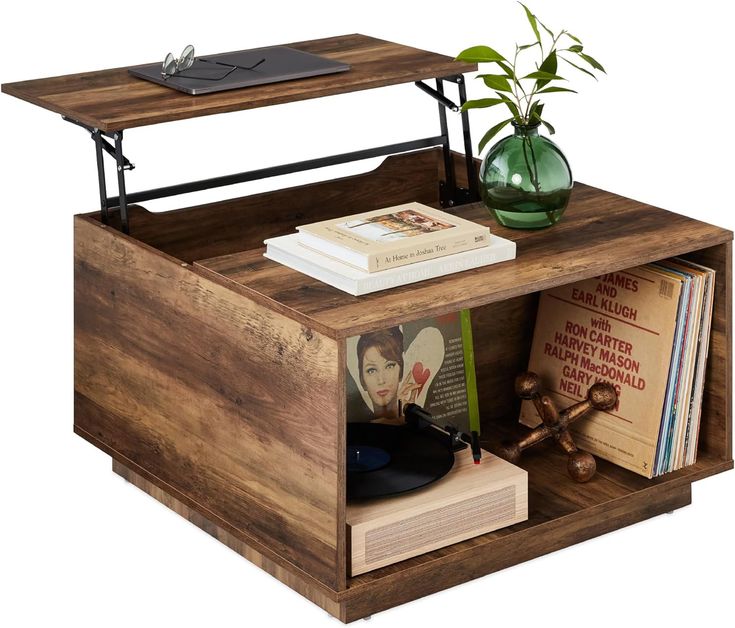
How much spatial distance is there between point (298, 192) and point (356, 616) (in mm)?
1228

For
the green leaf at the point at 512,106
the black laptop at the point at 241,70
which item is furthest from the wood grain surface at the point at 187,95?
the green leaf at the point at 512,106

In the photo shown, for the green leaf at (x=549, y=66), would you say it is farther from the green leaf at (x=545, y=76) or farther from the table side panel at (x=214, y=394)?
the table side panel at (x=214, y=394)

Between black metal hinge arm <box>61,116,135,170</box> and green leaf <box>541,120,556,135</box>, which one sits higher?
green leaf <box>541,120,556,135</box>

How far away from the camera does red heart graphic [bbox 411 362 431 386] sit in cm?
405

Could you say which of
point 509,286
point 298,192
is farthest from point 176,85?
point 509,286

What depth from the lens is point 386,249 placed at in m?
3.55

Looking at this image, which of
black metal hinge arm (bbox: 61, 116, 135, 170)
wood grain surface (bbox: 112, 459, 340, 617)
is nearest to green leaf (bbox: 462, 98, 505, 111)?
black metal hinge arm (bbox: 61, 116, 135, 170)

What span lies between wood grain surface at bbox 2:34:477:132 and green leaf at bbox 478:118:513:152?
0.37 metres

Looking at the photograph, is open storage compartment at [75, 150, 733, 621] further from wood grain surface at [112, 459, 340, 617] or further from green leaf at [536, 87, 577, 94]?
green leaf at [536, 87, 577, 94]

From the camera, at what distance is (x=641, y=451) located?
3988 mm

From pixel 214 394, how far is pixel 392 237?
1.58ft

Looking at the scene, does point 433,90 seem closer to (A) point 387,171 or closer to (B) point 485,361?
(A) point 387,171

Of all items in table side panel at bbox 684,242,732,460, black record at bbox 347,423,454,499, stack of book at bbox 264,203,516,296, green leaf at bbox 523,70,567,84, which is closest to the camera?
stack of book at bbox 264,203,516,296

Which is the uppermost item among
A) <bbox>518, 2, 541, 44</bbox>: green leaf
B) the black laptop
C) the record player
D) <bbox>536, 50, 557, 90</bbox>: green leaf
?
<bbox>518, 2, 541, 44</bbox>: green leaf
